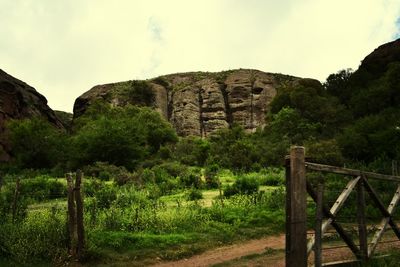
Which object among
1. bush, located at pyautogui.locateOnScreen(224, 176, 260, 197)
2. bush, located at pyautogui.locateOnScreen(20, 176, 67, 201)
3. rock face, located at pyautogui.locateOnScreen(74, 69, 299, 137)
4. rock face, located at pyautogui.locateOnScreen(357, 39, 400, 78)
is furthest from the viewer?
rock face, located at pyautogui.locateOnScreen(74, 69, 299, 137)

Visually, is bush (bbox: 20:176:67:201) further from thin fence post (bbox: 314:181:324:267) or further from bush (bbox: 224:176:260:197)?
thin fence post (bbox: 314:181:324:267)

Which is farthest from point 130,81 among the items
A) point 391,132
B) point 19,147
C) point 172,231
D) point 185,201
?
point 172,231

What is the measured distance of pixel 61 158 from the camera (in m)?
48.2

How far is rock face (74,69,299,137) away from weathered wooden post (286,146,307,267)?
81980 mm

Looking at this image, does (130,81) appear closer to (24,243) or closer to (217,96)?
(217,96)

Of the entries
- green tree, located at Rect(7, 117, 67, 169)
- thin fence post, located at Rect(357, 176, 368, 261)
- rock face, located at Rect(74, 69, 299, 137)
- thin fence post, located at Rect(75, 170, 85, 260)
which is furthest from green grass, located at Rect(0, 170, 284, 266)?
rock face, located at Rect(74, 69, 299, 137)

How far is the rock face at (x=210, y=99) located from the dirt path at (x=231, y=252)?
74.9 m

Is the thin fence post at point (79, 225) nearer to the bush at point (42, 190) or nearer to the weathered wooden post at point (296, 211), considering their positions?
the weathered wooden post at point (296, 211)

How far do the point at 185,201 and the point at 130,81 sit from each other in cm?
8386

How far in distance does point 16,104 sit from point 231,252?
6457 centimetres

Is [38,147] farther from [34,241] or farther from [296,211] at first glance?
[296,211]

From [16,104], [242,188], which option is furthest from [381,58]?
[16,104]

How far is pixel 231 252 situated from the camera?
39.9ft

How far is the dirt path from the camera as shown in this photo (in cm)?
1112
